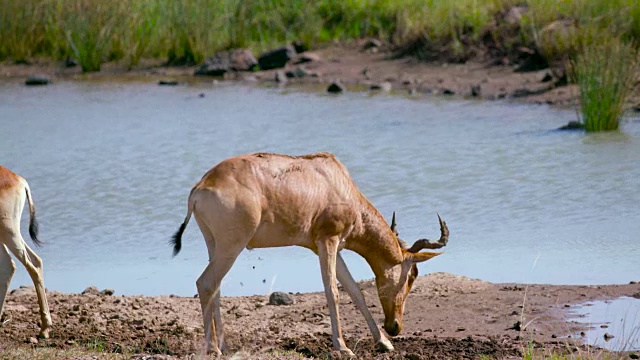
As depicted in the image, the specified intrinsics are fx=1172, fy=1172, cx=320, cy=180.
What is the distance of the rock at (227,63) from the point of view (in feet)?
72.8

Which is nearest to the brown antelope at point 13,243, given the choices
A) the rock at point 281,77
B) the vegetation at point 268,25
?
the vegetation at point 268,25

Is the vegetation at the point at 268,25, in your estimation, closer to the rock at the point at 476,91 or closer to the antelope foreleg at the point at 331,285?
the rock at the point at 476,91

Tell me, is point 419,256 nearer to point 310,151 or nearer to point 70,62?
point 310,151

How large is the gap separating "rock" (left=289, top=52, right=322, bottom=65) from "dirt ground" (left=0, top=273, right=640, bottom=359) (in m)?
13.3

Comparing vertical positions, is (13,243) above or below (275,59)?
above

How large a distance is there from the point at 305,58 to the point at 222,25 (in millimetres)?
2621

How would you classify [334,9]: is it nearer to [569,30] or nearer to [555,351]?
[569,30]

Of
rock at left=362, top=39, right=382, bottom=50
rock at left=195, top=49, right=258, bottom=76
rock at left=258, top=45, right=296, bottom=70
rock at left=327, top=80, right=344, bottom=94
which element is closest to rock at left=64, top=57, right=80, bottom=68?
rock at left=195, top=49, right=258, bottom=76

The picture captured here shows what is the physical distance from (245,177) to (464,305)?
2278 mm

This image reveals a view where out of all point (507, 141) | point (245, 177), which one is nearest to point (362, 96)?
point (507, 141)

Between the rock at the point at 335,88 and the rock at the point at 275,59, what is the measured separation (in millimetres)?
2619

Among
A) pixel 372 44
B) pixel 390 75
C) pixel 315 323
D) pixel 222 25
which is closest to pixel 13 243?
pixel 315 323

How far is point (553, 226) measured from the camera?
10.9 m

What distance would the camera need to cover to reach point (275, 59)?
22.3 m
